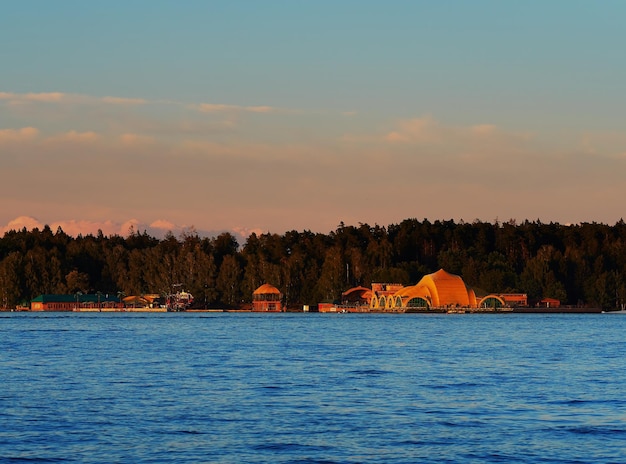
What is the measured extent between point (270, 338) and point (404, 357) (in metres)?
32.0

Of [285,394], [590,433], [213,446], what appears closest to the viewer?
[213,446]

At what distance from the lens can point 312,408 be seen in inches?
1475

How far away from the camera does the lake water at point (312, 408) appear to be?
2903 cm

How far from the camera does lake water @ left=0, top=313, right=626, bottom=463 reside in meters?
29.0

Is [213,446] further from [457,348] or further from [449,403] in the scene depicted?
[457,348]

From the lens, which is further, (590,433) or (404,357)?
(404,357)

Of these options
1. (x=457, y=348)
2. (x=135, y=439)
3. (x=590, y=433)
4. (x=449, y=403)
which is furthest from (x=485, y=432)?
(x=457, y=348)

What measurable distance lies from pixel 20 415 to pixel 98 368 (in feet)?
64.9

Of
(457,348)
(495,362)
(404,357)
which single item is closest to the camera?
(495,362)

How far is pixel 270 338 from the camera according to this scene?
95.1m

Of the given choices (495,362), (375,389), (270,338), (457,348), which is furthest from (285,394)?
(270,338)

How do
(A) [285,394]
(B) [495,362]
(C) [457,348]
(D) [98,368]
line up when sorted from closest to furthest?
(A) [285,394] → (D) [98,368] → (B) [495,362] → (C) [457,348]

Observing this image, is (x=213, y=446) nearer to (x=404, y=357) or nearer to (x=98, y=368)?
(x=98, y=368)

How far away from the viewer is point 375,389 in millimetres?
43750
